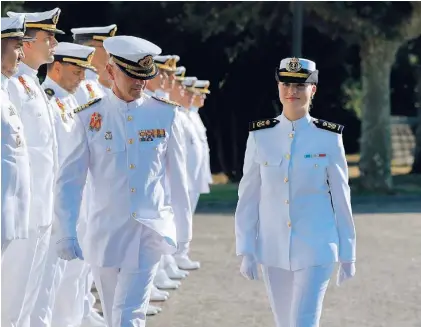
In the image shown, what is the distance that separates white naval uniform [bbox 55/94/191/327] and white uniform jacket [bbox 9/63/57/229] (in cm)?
49

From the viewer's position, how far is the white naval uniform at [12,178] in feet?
17.9

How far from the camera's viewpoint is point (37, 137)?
652 centimetres

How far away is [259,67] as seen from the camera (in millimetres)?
27938

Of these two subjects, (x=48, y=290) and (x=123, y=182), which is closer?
(x=123, y=182)

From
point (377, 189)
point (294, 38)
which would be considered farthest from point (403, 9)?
point (377, 189)

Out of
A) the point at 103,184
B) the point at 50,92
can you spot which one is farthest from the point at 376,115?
the point at 103,184

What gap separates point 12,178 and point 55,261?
5.98 ft

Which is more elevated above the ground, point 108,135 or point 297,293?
point 108,135

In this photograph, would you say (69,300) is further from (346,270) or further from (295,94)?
(295,94)

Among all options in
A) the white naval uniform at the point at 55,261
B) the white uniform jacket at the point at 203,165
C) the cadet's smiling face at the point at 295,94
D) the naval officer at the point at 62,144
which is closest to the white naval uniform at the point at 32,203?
the white naval uniform at the point at 55,261

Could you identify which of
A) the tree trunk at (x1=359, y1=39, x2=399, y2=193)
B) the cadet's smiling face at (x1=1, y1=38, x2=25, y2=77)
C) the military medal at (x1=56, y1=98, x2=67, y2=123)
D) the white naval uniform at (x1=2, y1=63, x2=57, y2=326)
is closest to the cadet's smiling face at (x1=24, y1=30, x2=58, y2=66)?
the white naval uniform at (x1=2, y1=63, x2=57, y2=326)

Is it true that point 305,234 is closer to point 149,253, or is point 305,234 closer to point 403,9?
point 149,253

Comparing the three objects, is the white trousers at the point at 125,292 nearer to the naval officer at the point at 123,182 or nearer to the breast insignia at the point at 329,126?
the naval officer at the point at 123,182

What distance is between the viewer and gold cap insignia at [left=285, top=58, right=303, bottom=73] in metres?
5.96
